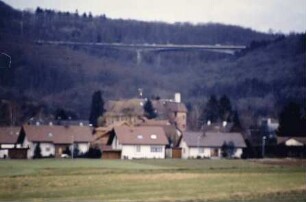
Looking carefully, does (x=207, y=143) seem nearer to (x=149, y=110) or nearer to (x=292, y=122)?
(x=292, y=122)

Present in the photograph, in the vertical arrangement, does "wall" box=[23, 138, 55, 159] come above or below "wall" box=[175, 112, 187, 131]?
below

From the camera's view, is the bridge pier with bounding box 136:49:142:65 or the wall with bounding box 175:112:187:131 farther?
the bridge pier with bounding box 136:49:142:65

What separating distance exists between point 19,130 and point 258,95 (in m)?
40.7

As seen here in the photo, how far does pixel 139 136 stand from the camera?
37094mm

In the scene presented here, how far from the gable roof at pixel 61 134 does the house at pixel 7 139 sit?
3.10 m

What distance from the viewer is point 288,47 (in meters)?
41.0

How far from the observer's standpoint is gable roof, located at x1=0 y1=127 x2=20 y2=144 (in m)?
22.8

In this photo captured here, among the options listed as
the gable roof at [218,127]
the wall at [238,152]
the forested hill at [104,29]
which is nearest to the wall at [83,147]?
the forested hill at [104,29]

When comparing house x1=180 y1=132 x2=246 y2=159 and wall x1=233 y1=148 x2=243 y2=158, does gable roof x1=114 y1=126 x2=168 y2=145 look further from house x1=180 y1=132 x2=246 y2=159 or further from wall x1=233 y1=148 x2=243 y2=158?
wall x1=233 y1=148 x2=243 y2=158

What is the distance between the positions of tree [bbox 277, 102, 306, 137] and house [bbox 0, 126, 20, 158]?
13.4 metres

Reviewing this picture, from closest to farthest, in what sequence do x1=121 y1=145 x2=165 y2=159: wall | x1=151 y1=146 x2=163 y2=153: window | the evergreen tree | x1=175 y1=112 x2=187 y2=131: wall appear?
x1=121 y1=145 x2=165 y2=159: wall
x1=151 y1=146 x2=163 y2=153: window
the evergreen tree
x1=175 y1=112 x2=187 y2=131: wall

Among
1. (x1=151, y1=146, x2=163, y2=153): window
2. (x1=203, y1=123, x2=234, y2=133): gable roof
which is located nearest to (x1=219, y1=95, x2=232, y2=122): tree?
(x1=203, y1=123, x2=234, y2=133): gable roof

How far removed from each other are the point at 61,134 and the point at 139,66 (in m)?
41.3

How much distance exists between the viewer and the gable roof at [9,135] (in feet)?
74.9
